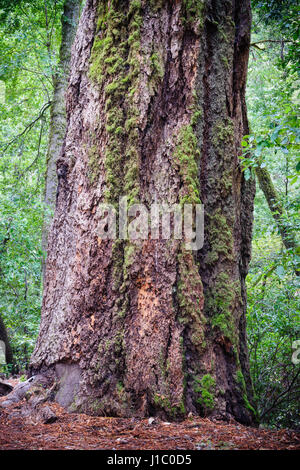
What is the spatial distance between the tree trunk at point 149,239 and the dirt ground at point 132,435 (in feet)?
0.48

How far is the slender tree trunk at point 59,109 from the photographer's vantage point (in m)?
7.96

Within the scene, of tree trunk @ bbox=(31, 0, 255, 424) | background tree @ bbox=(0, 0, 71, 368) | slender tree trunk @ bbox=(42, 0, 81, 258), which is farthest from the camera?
slender tree trunk @ bbox=(42, 0, 81, 258)

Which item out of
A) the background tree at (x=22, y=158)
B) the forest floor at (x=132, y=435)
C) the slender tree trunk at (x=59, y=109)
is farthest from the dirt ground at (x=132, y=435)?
the slender tree trunk at (x=59, y=109)

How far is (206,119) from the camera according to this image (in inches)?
141

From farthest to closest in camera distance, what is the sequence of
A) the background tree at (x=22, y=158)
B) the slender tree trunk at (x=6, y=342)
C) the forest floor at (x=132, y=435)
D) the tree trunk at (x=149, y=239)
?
the slender tree trunk at (x=6, y=342)
the background tree at (x=22, y=158)
the tree trunk at (x=149, y=239)
the forest floor at (x=132, y=435)

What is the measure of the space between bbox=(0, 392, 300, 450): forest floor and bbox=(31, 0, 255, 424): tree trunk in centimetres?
15

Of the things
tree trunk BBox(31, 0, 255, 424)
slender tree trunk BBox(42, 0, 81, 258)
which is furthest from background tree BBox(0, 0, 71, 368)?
tree trunk BBox(31, 0, 255, 424)

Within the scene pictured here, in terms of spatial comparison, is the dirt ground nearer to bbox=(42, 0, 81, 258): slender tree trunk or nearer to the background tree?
the background tree

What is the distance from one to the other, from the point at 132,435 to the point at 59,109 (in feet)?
23.9

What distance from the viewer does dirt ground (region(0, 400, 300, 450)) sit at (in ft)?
7.77

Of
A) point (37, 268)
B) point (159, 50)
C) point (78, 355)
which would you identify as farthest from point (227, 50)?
point (37, 268)

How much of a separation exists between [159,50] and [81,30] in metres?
1.04

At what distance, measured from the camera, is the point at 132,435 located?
2582mm

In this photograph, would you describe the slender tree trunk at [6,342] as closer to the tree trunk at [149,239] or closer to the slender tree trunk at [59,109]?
the slender tree trunk at [59,109]
